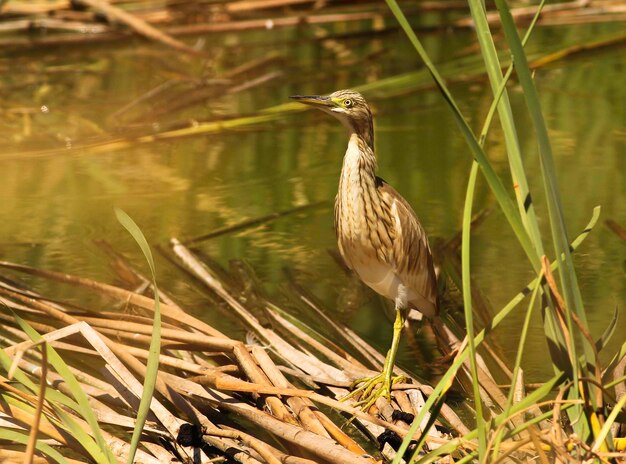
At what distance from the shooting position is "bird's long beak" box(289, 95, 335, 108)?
2703mm

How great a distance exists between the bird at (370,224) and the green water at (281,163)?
295 mm

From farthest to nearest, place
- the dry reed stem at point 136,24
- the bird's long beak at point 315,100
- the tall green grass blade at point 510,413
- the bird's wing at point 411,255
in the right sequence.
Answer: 1. the dry reed stem at point 136,24
2. the bird's wing at point 411,255
3. the bird's long beak at point 315,100
4. the tall green grass blade at point 510,413

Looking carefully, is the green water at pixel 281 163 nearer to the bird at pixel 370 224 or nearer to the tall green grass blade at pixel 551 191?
the bird at pixel 370 224

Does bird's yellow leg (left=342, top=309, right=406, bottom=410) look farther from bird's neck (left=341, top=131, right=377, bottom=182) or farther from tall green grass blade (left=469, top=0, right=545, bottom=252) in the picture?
tall green grass blade (left=469, top=0, right=545, bottom=252)

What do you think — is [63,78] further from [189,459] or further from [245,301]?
[189,459]

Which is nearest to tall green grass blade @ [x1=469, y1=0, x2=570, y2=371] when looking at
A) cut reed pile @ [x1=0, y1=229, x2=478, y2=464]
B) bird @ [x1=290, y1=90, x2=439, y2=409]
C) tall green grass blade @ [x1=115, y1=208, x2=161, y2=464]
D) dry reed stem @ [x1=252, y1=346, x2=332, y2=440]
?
cut reed pile @ [x1=0, y1=229, x2=478, y2=464]

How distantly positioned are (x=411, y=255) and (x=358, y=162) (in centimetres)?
32

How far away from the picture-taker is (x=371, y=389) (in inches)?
99.7

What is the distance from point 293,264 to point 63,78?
114 inches

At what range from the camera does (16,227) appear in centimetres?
398

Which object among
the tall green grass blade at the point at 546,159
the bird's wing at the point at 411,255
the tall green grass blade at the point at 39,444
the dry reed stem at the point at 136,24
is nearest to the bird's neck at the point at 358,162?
the bird's wing at the point at 411,255

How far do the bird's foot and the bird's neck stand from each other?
1.81 ft

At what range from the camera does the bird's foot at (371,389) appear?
246 centimetres

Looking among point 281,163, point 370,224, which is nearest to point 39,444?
point 370,224
